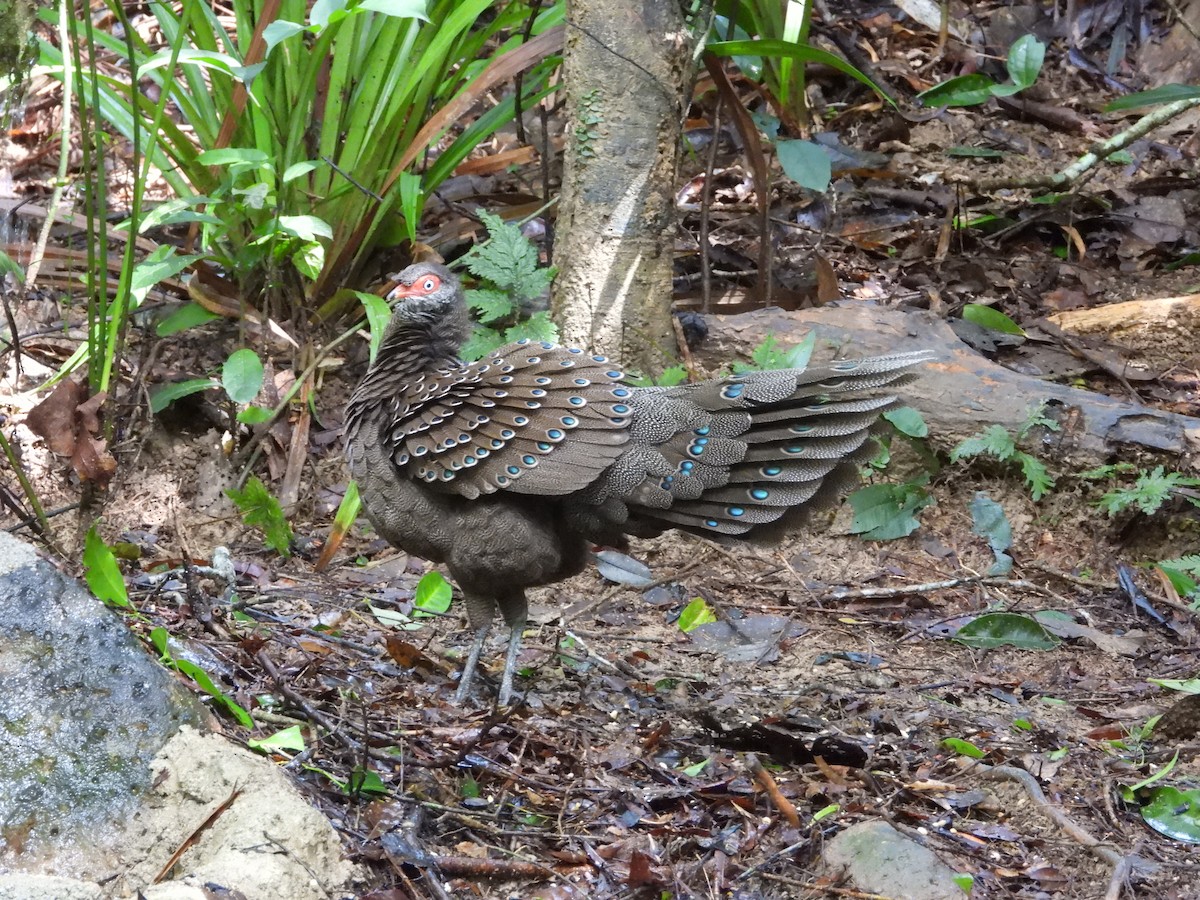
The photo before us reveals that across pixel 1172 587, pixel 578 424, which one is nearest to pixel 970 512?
pixel 1172 587

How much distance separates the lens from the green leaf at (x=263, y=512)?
5648 mm

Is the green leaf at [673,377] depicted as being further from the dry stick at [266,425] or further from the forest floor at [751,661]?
the dry stick at [266,425]

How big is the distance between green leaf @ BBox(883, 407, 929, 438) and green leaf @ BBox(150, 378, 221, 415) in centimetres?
325

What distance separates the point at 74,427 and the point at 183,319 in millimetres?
2606

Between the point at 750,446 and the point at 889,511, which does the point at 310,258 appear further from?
the point at 889,511

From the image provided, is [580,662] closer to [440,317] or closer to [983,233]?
[440,317]

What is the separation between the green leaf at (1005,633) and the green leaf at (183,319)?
4020 mm

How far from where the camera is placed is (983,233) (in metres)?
8.32

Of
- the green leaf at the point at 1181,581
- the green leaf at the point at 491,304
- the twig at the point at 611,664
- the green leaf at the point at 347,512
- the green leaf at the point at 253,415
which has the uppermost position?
A: the green leaf at the point at 491,304

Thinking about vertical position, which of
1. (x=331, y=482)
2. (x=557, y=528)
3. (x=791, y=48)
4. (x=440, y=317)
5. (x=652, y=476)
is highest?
(x=791, y=48)

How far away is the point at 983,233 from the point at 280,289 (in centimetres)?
453

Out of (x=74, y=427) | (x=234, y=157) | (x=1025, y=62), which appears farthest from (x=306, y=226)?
(x=1025, y=62)

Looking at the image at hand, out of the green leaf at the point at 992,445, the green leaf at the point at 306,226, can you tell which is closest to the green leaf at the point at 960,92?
the green leaf at the point at 992,445

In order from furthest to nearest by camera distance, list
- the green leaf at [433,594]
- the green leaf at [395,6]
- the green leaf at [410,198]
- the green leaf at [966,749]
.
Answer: the green leaf at [410,198] < the green leaf at [433,594] < the green leaf at [966,749] < the green leaf at [395,6]
